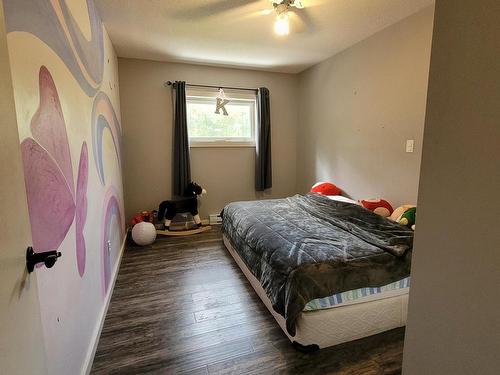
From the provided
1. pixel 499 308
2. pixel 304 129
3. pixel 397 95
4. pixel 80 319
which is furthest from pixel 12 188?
pixel 304 129

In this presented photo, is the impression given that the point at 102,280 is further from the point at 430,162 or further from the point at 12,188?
the point at 430,162

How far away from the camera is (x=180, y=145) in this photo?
386cm

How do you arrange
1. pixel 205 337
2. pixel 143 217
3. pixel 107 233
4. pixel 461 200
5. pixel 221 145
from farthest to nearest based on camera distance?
1. pixel 221 145
2. pixel 143 217
3. pixel 107 233
4. pixel 205 337
5. pixel 461 200

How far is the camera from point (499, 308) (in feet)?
2.05

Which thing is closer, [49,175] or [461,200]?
[461,200]

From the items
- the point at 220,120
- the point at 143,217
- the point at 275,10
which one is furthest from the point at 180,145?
the point at 275,10

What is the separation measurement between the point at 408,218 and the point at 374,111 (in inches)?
51.0

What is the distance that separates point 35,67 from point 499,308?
168cm

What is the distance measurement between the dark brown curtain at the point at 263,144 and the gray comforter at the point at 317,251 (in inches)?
62.4

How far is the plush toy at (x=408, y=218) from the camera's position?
2.26 metres

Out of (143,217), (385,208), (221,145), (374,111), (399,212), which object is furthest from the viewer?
(221,145)

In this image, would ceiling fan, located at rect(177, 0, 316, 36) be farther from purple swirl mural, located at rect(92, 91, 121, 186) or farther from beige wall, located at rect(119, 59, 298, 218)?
beige wall, located at rect(119, 59, 298, 218)

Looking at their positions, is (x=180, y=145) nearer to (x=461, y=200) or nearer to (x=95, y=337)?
(x=95, y=337)

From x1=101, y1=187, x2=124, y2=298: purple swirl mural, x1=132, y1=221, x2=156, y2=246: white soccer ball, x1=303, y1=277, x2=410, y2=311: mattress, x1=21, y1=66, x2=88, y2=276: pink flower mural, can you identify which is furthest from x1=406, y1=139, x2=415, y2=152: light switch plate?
x1=132, y1=221, x2=156, y2=246: white soccer ball
